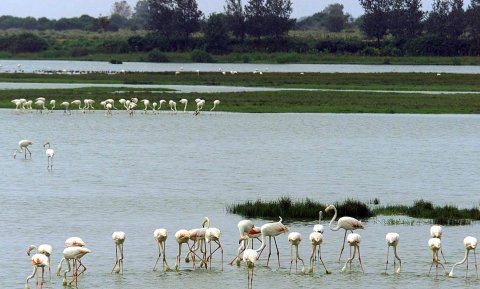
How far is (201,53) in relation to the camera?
399 feet

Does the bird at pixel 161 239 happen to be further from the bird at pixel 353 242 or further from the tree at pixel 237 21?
the tree at pixel 237 21

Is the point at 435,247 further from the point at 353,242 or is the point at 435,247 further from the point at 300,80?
the point at 300,80

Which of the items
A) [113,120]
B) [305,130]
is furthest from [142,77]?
[305,130]

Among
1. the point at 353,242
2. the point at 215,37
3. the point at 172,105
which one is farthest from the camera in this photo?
the point at 215,37

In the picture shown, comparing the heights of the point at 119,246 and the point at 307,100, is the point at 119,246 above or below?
above

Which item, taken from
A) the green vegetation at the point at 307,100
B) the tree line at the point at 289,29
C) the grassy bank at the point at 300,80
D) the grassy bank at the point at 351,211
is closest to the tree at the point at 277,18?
the tree line at the point at 289,29

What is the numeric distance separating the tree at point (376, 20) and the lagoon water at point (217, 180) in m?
92.4

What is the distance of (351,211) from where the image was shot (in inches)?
910

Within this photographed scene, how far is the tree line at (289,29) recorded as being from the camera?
127125 millimetres

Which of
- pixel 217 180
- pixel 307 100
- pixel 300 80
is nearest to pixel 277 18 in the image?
pixel 300 80

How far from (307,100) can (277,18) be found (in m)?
90.0

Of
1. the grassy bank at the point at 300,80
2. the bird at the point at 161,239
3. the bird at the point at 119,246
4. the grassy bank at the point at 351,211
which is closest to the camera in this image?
the bird at the point at 119,246

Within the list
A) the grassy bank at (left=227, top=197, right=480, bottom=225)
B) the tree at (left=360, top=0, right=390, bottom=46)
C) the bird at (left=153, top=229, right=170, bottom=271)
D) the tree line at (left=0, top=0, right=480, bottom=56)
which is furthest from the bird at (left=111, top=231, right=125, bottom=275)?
the tree at (left=360, top=0, right=390, bottom=46)

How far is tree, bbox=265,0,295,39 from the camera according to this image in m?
142
